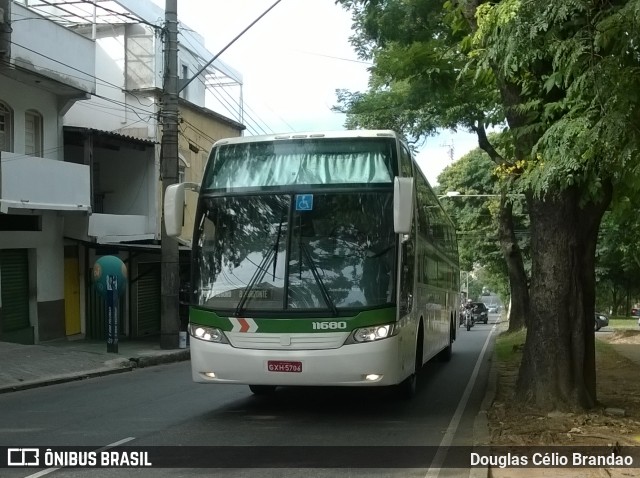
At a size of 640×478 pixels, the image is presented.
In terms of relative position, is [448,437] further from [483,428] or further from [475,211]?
[475,211]

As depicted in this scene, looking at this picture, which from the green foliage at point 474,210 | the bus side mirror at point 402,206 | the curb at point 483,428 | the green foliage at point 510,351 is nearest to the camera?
the curb at point 483,428

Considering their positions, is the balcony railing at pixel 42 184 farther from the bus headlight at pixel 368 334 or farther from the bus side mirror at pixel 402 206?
the bus side mirror at pixel 402 206

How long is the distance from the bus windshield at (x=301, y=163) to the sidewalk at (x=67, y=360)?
5966 mm

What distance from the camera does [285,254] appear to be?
27.7ft

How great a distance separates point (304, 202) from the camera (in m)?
8.63

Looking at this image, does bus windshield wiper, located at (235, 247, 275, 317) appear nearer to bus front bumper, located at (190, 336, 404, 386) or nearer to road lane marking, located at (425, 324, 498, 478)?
bus front bumper, located at (190, 336, 404, 386)

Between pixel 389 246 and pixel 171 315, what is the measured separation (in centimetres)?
1120

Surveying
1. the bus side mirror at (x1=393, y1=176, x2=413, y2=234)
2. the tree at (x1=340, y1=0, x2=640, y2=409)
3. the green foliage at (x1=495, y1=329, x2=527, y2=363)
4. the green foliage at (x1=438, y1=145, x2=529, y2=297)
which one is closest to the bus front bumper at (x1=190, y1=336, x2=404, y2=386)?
A: the bus side mirror at (x1=393, y1=176, x2=413, y2=234)

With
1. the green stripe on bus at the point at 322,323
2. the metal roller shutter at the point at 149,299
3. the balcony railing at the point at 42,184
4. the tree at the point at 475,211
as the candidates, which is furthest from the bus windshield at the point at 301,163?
the tree at the point at 475,211

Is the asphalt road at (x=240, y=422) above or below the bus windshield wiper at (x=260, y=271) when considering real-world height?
below

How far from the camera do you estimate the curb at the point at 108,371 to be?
12375mm

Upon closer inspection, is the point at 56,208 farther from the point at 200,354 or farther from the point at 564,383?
the point at 564,383

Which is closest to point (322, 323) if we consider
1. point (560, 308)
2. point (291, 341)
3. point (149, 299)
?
point (291, 341)

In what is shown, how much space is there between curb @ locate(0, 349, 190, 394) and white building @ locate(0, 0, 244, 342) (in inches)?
142
